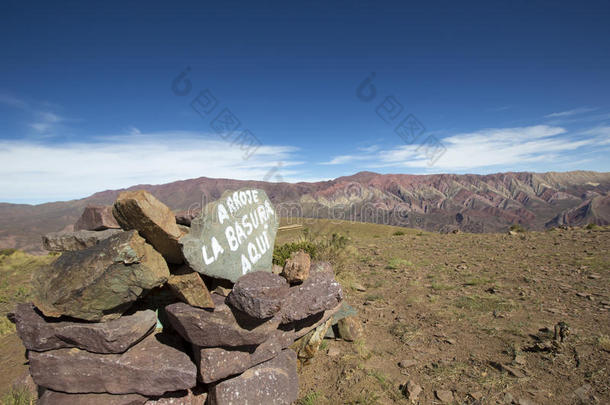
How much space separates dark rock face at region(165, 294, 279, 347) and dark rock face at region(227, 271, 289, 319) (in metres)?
0.22

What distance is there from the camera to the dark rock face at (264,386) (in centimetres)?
460

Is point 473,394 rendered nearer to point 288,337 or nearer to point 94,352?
point 288,337

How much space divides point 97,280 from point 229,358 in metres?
2.15

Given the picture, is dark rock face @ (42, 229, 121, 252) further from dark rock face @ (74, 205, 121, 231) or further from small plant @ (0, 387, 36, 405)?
small plant @ (0, 387, 36, 405)

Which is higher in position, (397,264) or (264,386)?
(264,386)

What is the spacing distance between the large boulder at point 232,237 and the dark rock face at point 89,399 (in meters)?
1.96

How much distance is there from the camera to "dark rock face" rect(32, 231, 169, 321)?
3.98 meters

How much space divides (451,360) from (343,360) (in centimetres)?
205

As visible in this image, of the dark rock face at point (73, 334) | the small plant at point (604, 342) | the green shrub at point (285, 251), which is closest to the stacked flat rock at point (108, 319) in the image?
the dark rock face at point (73, 334)

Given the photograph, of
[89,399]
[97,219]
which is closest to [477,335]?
[89,399]

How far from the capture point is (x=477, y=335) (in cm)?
673

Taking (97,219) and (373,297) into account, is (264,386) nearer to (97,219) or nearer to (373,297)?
(97,219)

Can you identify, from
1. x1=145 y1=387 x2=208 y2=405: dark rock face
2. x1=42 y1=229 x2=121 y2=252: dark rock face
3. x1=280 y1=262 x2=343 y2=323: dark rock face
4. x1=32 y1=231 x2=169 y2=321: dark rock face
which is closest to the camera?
x1=32 y1=231 x2=169 y2=321: dark rock face

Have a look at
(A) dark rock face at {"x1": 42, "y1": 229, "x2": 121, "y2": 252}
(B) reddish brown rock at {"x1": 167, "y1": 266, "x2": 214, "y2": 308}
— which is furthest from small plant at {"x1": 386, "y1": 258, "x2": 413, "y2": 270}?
(A) dark rock face at {"x1": 42, "y1": 229, "x2": 121, "y2": 252}
